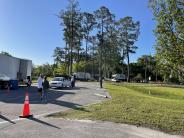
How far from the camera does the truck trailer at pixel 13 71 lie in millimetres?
32750

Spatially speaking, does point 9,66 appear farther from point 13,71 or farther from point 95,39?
point 95,39

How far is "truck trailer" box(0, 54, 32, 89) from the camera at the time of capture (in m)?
32.8

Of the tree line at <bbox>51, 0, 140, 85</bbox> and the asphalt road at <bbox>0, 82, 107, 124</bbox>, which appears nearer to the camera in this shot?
the asphalt road at <bbox>0, 82, 107, 124</bbox>

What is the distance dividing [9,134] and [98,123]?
10.9 feet

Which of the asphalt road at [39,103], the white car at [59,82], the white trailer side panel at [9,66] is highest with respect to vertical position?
the white trailer side panel at [9,66]

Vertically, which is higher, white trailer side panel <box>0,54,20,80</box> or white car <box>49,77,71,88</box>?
white trailer side panel <box>0,54,20,80</box>

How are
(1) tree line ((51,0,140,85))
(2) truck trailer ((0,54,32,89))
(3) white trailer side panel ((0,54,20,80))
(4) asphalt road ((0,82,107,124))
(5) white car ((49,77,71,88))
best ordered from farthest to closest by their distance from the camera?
(1) tree line ((51,0,140,85))
(5) white car ((49,77,71,88))
(3) white trailer side panel ((0,54,20,80))
(2) truck trailer ((0,54,32,89))
(4) asphalt road ((0,82,107,124))

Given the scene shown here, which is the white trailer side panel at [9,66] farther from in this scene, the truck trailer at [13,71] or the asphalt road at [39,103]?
the asphalt road at [39,103]

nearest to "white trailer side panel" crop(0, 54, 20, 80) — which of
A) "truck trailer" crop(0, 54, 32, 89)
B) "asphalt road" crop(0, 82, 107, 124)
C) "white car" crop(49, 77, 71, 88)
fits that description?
"truck trailer" crop(0, 54, 32, 89)

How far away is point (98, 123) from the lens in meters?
11.1

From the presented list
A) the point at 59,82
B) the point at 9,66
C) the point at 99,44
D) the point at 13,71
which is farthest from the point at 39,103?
the point at 99,44

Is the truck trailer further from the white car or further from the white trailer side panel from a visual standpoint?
the white car

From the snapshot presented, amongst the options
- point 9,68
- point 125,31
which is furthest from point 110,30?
point 9,68

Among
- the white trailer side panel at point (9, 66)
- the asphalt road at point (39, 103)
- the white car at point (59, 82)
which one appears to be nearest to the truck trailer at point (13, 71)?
the white trailer side panel at point (9, 66)
